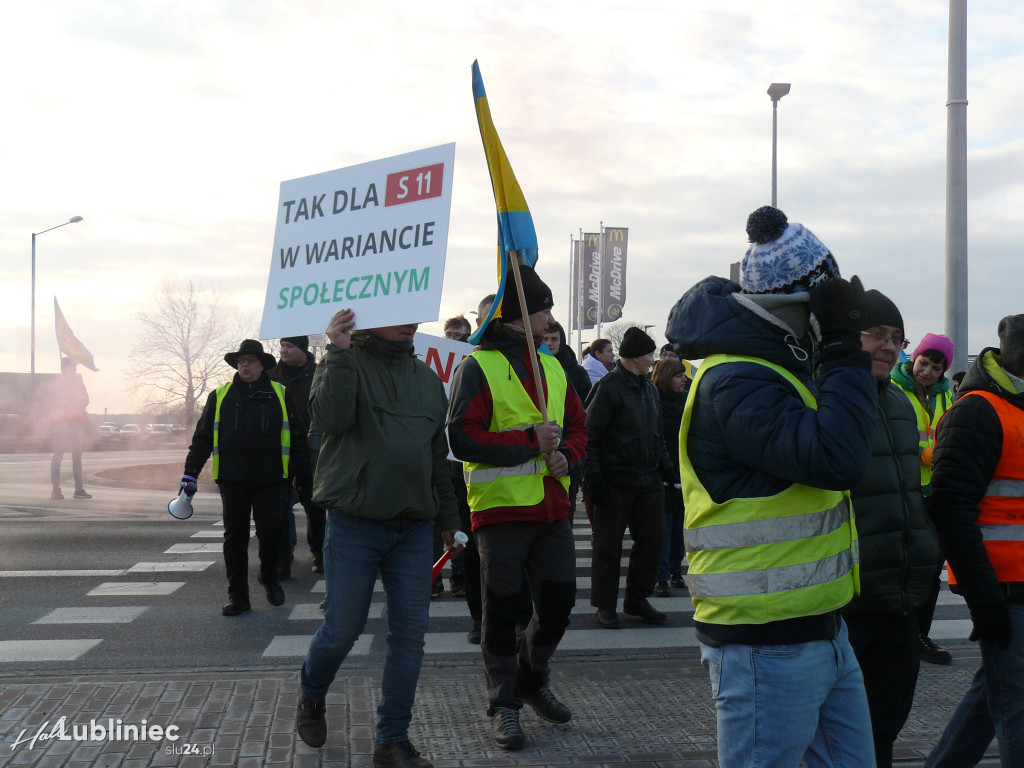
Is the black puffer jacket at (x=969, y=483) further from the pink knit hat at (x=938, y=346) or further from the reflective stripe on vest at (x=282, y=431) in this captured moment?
the reflective stripe on vest at (x=282, y=431)

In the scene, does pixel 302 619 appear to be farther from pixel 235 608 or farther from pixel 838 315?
pixel 838 315

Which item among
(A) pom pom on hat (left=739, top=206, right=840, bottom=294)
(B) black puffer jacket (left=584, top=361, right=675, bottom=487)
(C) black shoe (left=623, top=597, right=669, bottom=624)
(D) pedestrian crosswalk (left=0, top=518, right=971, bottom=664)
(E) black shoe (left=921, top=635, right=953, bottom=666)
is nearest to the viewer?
(A) pom pom on hat (left=739, top=206, right=840, bottom=294)

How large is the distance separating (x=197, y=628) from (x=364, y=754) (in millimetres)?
3158

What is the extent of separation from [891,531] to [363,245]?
2413 mm

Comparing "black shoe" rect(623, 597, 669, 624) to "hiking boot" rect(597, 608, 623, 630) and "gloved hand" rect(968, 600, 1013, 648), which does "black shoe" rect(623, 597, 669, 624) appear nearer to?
"hiking boot" rect(597, 608, 623, 630)

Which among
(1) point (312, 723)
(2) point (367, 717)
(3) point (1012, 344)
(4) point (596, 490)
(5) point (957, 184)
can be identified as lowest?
(2) point (367, 717)

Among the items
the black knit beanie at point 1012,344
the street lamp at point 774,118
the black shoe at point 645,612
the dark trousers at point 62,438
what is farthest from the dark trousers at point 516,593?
the street lamp at point 774,118

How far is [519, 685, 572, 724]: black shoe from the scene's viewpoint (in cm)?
471

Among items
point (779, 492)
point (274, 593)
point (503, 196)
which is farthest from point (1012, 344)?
point (274, 593)

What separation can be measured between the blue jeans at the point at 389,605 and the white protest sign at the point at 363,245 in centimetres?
90

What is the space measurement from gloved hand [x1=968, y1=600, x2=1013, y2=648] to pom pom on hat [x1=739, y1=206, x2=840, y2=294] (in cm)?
144

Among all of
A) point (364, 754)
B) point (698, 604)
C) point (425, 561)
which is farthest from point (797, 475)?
point (364, 754)

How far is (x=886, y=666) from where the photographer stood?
134 inches

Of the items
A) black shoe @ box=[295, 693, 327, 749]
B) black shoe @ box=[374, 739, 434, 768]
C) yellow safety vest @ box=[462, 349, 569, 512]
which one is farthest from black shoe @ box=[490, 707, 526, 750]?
yellow safety vest @ box=[462, 349, 569, 512]
